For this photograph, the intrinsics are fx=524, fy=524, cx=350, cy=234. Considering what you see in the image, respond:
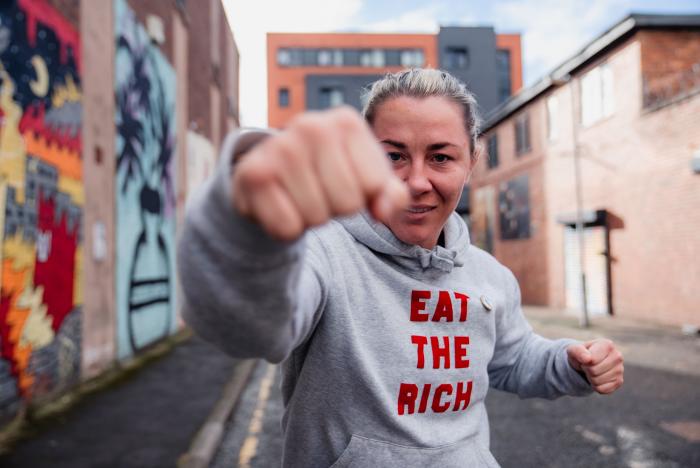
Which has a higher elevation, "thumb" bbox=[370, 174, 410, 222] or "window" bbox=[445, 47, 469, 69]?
"window" bbox=[445, 47, 469, 69]

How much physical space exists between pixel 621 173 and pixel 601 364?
46.3 feet

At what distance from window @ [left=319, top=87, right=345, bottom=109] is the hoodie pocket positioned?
42.5 m

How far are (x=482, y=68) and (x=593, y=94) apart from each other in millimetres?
27363

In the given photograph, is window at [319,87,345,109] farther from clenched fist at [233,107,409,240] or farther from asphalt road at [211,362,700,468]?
clenched fist at [233,107,409,240]

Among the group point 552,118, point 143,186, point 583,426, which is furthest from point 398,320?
point 552,118

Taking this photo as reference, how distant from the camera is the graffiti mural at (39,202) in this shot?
16.4 ft

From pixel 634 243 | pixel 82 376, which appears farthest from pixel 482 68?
pixel 82 376

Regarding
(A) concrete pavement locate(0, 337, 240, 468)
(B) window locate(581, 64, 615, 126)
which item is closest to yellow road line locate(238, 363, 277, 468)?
(A) concrete pavement locate(0, 337, 240, 468)

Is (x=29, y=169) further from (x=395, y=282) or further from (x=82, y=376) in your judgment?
(x=395, y=282)

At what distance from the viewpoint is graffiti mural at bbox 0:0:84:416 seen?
4.98 meters

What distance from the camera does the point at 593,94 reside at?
15445 mm

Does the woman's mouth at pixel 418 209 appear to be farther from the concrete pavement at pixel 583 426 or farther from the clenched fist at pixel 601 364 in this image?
the concrete pavement at pixel 583 426

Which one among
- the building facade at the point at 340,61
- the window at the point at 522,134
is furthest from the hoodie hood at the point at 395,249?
the building facade at the point at 340,61

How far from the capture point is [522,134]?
2038 cm
